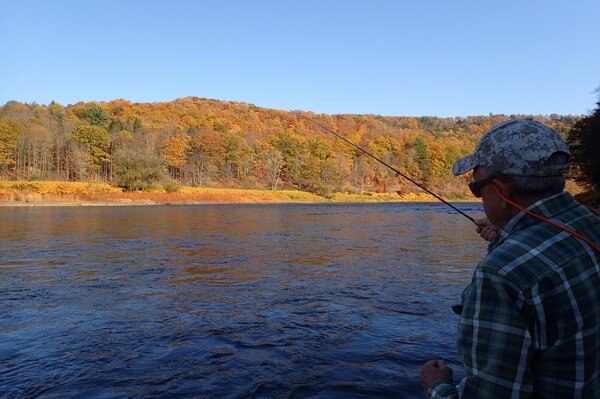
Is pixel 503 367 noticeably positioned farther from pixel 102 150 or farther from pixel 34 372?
pixel 102 150

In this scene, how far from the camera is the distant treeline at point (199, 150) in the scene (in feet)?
262

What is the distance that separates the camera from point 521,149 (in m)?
1.76

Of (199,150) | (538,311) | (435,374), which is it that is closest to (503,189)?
(538,311)

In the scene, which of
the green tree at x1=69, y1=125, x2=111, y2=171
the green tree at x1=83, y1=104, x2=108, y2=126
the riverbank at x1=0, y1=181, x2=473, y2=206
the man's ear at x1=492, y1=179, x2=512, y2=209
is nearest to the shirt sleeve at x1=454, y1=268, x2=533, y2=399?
the man's ear at x1=492, y1=179, x2=512, y2=209

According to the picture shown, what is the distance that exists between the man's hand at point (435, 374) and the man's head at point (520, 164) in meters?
0.66

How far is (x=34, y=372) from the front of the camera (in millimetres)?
4941

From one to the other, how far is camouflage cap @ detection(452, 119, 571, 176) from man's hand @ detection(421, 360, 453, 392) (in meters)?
0.85

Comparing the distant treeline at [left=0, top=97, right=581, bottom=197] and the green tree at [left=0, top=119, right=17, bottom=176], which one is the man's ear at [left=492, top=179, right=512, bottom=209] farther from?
the green tree at [left=0, top=119, right=17, bottom=176]

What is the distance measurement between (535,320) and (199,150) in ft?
326

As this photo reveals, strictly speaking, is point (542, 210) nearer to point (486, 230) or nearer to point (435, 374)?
point (435, 374)

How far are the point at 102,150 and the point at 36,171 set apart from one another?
11582 millimetres

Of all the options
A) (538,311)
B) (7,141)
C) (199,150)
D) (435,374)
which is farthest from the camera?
(199,150)

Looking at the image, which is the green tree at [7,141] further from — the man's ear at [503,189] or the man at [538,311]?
the man at [538,311]

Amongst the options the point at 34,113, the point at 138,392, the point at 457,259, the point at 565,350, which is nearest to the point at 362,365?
the point at 138,392
